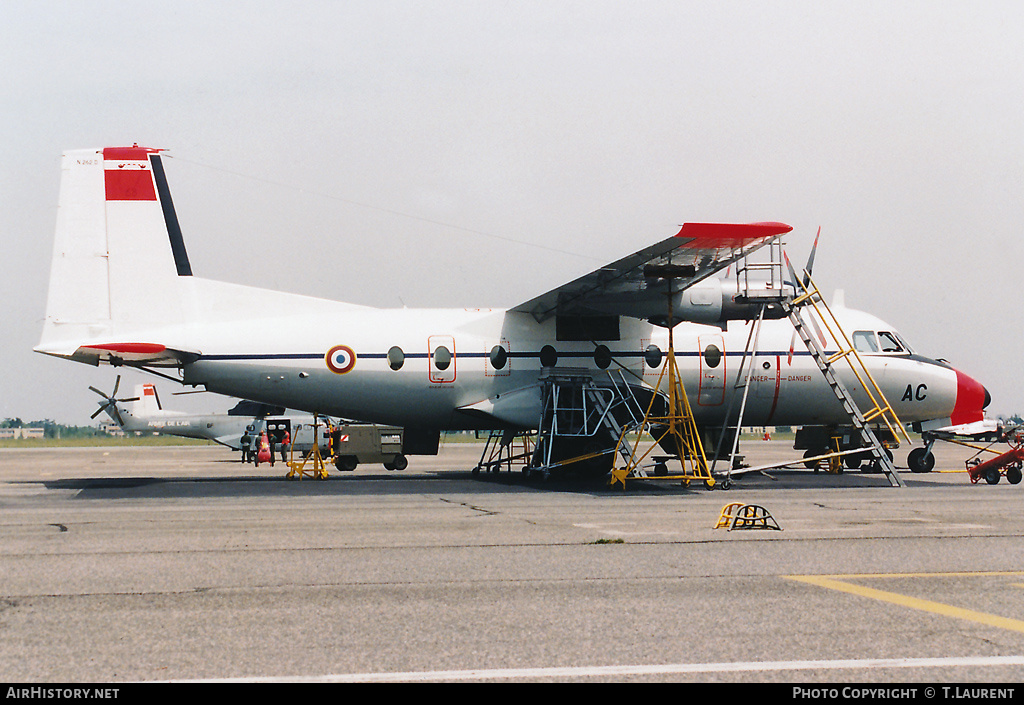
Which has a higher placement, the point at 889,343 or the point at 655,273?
the point at 655,273

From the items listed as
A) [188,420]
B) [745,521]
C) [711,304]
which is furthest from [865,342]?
[188,420]

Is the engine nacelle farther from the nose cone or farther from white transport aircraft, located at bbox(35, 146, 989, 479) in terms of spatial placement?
the nose cone

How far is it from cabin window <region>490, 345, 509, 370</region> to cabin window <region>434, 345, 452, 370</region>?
113 cm

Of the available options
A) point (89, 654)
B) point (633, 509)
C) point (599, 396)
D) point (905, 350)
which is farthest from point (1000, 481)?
point (89, 654)

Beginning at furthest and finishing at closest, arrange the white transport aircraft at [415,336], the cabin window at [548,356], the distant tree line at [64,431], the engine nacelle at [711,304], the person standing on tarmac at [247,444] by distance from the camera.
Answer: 1. the distant tree line at [64,431]
2. the person standing on tarmac at [247,444]
3. the cabin window at [548,356]
4. the engine nacelle at [711,304]
5. the white transport aircraft at [415,336]

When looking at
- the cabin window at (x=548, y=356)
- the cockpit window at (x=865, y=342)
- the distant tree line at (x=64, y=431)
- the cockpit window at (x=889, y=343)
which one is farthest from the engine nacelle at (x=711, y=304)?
the distant tree line at (x=64, y=431)

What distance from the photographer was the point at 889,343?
26.7 m

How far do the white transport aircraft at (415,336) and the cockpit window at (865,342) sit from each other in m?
0.04

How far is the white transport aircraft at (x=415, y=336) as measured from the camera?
72.6ft

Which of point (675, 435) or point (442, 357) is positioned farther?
point (442, 357)

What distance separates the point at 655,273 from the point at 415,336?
639 centimetres

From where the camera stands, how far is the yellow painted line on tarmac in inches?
287

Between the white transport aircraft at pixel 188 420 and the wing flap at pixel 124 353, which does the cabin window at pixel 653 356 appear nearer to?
the wing flap at pixel 124 353

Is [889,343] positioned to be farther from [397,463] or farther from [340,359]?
[397,463]
